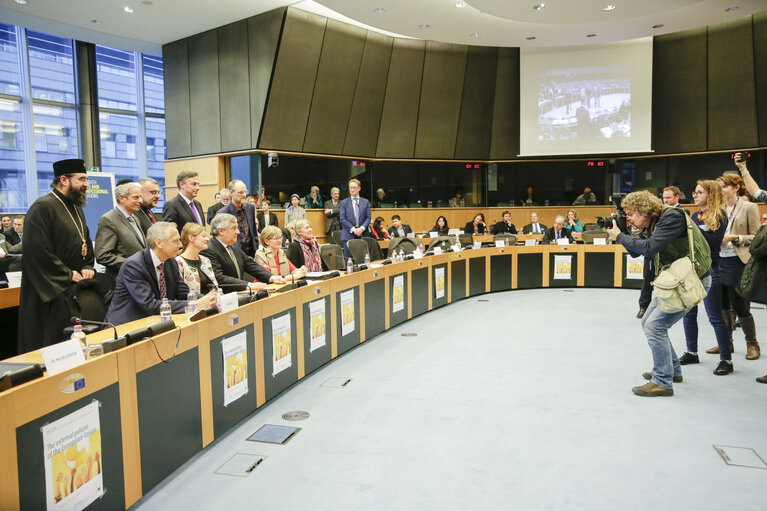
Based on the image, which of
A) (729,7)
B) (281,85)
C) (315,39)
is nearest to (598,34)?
(729,7)

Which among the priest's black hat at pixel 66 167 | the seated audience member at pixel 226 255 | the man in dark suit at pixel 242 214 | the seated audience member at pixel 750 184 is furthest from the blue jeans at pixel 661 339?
the priest's black hat at pixel 66 167

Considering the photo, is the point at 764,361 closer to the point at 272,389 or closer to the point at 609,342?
the point at 609,342

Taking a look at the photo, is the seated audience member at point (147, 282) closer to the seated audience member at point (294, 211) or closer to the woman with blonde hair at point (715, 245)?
the woman with blonde hair at point (715, 245)

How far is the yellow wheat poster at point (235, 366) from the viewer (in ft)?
9.62

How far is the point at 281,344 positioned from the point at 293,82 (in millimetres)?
6902

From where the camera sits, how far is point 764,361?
4.29 meters

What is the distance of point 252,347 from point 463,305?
4.25 meters

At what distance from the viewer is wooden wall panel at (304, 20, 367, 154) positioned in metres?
9.65

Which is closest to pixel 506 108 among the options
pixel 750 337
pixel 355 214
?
pixel 355 214

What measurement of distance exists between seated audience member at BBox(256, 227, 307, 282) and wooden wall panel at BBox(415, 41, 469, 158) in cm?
727

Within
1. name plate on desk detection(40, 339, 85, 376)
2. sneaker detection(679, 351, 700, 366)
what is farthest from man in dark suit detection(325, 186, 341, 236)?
name plate on desk detection(40, 339, 85, 376)

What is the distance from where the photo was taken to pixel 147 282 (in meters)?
3.02

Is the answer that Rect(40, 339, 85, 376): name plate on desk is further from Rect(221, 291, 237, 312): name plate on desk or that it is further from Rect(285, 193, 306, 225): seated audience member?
Rect(285, 193, 306, 225): seated audience member

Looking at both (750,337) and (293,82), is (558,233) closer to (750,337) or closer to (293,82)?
(750,337)
